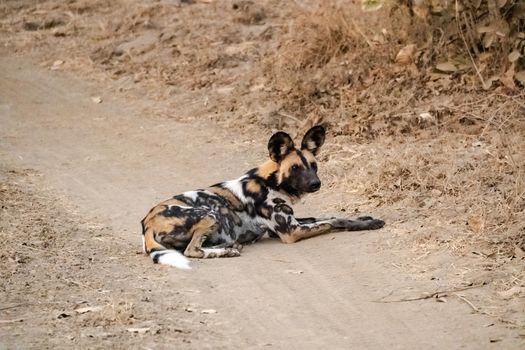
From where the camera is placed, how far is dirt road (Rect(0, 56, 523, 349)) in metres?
4.13

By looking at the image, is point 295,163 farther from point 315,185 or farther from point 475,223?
point 475,223

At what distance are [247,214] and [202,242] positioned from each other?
1.56 feet

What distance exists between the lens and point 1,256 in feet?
17.1

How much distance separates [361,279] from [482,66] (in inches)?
139

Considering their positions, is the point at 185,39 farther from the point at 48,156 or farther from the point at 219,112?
the point at 48,156

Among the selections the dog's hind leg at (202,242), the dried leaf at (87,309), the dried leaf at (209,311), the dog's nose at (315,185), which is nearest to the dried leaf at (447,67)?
the dog's nose at (315,185)

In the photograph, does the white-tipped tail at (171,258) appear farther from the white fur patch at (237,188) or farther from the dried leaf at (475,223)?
the dried leaf at (475,223)

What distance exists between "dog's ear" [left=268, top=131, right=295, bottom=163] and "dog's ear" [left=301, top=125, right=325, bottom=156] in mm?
108

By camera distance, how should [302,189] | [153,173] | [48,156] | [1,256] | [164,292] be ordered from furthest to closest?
1. [48,156]
2. [153,173]
3. [302,189]
4. [1,256]
5. [164,292]

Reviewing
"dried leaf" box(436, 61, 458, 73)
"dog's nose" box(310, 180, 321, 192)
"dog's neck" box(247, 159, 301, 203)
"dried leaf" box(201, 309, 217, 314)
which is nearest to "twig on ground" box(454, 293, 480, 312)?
"dried leaf" box(201, 309, 217, 314)

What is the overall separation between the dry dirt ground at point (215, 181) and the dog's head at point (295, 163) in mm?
366

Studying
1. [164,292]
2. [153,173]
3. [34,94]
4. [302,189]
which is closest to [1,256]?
[164,292]

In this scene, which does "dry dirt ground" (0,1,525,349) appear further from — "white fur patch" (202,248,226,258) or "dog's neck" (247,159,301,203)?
"dog's neck" (247,159,301,203)

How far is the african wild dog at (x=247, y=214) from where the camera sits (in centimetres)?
545
